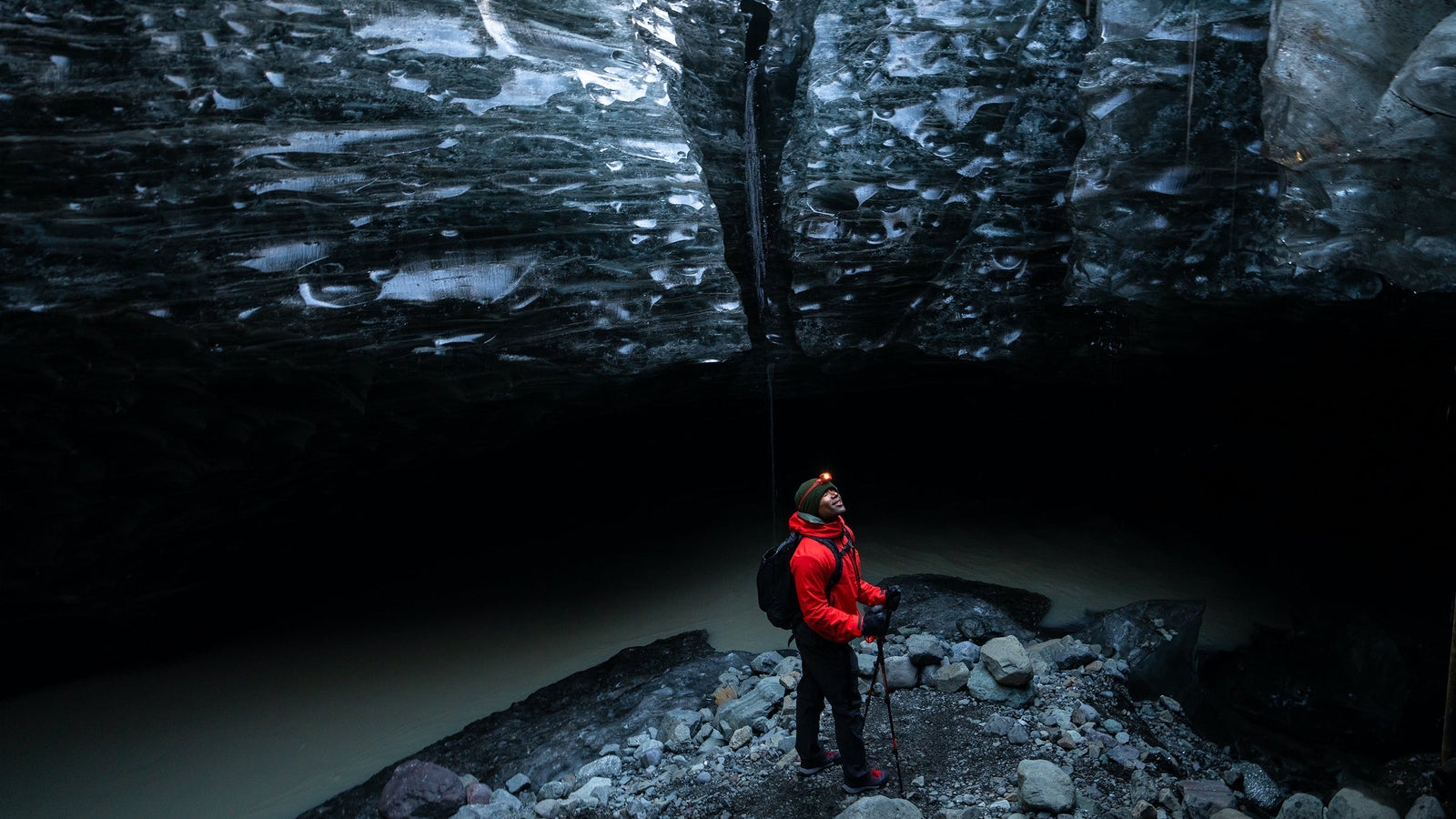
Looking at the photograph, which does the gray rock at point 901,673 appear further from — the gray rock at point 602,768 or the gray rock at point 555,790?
the gray rock at point 555,790

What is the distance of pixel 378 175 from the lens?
15.8ft

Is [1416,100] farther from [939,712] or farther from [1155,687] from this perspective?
[939,712]

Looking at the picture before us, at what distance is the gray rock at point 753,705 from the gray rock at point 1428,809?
301 cm

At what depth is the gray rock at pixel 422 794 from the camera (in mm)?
4461

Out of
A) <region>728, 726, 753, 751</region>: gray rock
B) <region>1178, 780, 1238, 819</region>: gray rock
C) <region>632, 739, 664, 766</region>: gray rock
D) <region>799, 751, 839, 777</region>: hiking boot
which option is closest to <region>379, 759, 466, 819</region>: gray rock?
<region>632, 739, 664, 766</region>: gray rock

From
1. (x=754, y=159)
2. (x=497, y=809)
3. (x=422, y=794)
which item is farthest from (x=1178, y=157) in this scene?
(x=422, y=794)

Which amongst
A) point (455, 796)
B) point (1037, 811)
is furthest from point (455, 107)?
point (1037, 811)

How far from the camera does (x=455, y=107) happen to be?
5023 mm

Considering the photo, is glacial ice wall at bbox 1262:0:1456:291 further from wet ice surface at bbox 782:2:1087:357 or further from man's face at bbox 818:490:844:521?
man's face at bbox 818:490:844:521

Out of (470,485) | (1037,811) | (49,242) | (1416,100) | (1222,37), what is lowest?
(470,485)

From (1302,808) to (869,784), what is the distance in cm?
184

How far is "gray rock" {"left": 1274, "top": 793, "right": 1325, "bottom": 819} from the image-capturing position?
3449mm

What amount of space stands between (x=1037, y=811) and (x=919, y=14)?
5.34 m

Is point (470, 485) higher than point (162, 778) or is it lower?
higher
